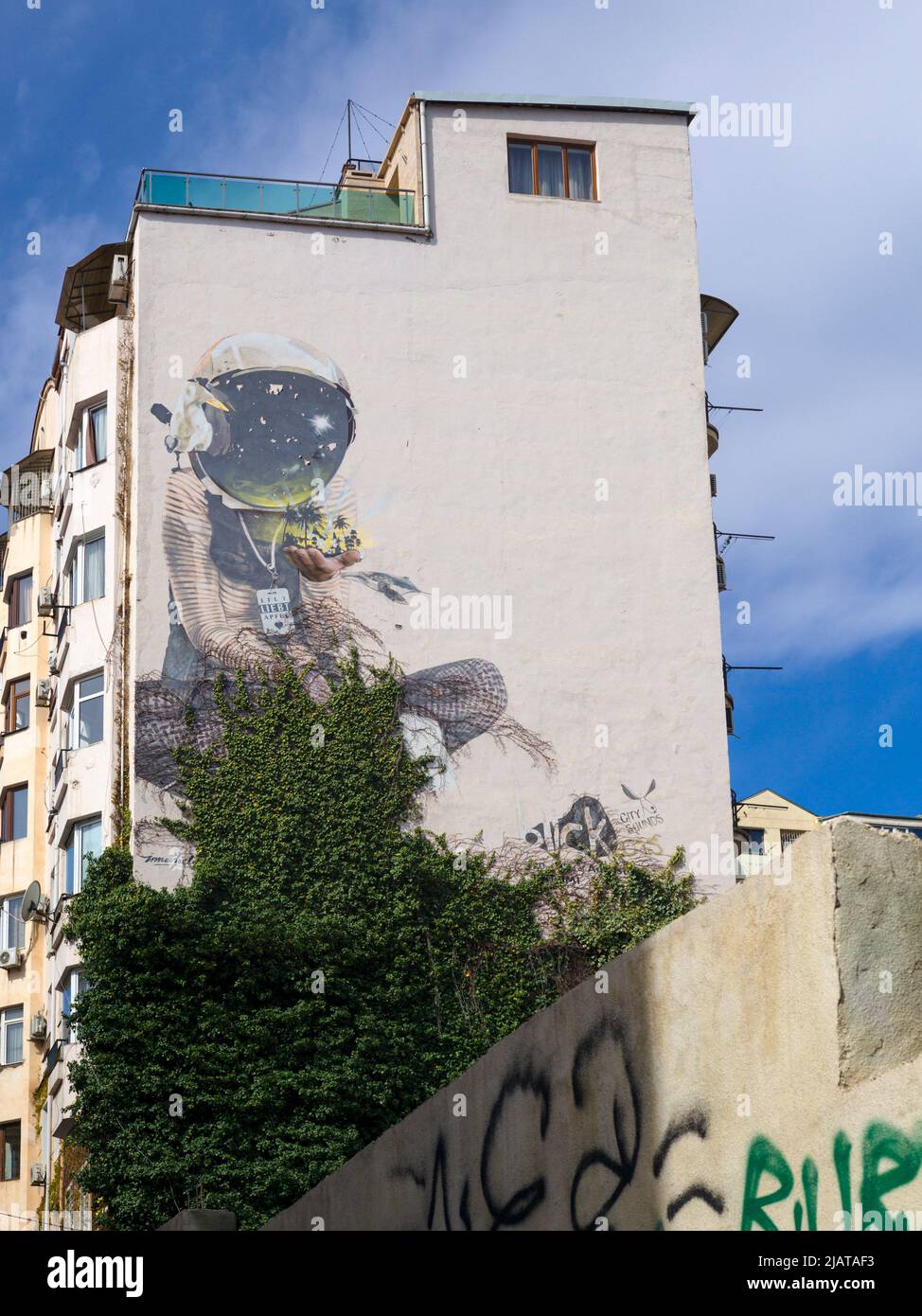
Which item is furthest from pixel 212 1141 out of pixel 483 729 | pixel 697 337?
pixel 697 337

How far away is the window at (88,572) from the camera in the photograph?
1231 inches

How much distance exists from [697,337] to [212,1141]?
18001mm

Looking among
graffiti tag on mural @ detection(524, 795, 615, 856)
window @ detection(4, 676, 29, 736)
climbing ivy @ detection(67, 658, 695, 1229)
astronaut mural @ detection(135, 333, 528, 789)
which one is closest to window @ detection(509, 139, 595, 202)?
astronaut mural @ detection(135, 333, 528, 789)

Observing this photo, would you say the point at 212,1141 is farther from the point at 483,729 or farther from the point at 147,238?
the point at 147,238

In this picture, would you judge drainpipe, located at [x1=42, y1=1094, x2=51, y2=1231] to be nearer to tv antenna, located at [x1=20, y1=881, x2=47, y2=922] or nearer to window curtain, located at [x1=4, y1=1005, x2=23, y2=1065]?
tv antenna, located at [x1=20, y1=881, x2=47, y2=922]

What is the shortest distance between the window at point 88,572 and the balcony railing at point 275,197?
626 cm

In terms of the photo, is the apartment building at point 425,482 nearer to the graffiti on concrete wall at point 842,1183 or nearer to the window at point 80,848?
the window at point 80,848

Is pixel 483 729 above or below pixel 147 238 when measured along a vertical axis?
below

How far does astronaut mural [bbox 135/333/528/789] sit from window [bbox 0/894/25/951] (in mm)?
14451

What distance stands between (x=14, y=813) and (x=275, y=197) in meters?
17.3

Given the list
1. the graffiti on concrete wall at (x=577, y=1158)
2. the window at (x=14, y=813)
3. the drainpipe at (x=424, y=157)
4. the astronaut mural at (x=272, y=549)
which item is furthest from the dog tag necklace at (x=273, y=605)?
the graffiti on concrete wall at (x=577, y=1158)

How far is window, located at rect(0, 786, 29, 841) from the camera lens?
4141cm

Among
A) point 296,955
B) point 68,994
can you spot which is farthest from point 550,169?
point 68,994
